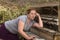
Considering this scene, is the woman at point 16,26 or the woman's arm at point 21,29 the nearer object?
the woman's arm at point 21,29

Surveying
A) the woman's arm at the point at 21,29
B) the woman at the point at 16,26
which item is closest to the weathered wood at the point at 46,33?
the woman at the point at 16,26

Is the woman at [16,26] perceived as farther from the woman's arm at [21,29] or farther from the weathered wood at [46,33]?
the weathered wood at [46,33]

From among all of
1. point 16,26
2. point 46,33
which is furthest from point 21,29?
point 46,33

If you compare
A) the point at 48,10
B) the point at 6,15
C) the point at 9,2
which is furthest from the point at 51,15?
the point at 9,2

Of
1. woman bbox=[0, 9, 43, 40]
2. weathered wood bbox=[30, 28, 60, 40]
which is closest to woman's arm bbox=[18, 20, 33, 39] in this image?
woman bbox=[0, 9, 43, 40]

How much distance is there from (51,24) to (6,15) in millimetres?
2330

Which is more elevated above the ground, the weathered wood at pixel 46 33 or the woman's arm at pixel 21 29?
the woman's arm at pixel 21 29

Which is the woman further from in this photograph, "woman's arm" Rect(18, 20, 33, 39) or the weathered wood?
the weathered wood

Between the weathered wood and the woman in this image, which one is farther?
the woman

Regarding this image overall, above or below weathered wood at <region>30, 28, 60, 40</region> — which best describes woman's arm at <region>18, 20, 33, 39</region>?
above

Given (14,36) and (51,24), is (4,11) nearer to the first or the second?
(51,24)

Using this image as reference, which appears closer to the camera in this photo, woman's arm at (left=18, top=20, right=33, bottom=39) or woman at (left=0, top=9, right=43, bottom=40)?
woman's arm at (left=18, top=20, right=33, bottom=39)

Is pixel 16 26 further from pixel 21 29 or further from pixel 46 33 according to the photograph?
pixel 46 33

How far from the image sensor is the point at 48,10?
693 cm
